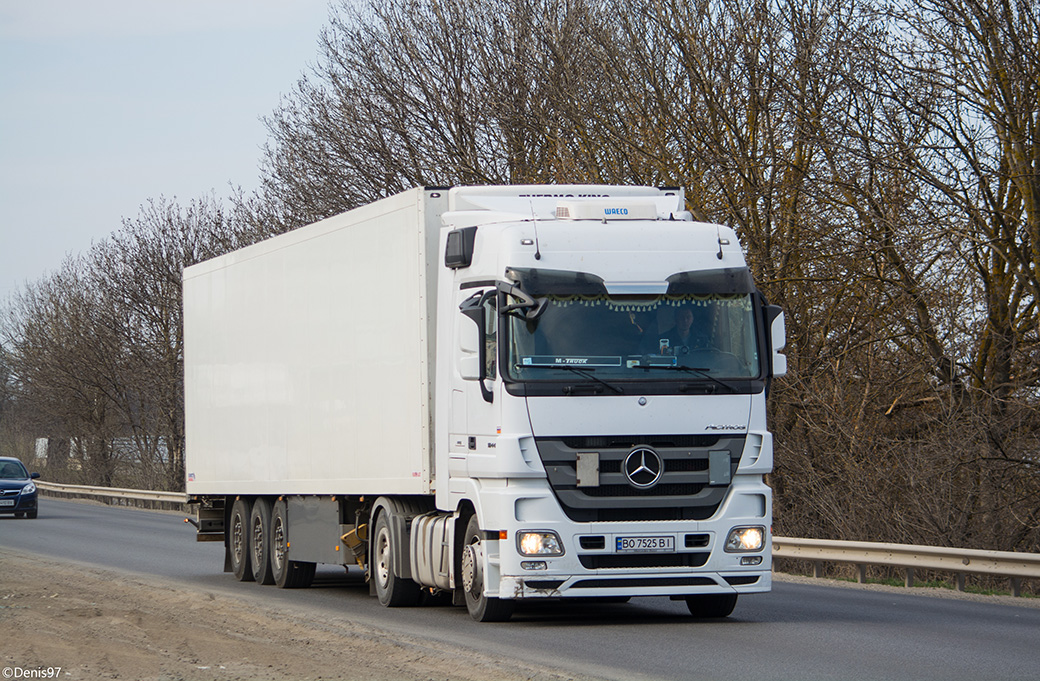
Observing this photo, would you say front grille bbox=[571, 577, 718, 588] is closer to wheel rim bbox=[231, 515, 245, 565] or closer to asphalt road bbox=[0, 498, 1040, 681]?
asphalt road bbox=[0, 498, 1040, 681]

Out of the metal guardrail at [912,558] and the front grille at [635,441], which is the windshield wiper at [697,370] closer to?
the front grille at [635,441]

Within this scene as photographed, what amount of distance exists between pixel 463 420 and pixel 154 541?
589 inches

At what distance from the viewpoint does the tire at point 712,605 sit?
1209 cm

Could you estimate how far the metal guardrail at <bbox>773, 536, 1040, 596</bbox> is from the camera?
1409 centimetres

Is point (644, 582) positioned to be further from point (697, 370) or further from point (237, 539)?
point (237, 539)

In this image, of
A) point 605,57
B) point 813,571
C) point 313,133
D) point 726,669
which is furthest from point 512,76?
point 726,669

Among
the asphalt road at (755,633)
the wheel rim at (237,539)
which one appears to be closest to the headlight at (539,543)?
the asphalt road at (755,633)

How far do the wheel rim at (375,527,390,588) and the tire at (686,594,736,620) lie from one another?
2.92 m

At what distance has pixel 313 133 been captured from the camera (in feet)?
109

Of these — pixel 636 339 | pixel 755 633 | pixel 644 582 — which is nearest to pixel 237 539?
pixel 644 582

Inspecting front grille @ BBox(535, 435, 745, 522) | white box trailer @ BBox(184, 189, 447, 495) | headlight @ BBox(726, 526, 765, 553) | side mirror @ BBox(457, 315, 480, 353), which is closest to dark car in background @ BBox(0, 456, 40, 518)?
white box trailer @ BBox(184, 189, 447, 495)

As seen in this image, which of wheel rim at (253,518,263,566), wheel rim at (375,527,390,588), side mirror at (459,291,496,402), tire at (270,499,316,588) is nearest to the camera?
side mirror at (459,291,496,402)

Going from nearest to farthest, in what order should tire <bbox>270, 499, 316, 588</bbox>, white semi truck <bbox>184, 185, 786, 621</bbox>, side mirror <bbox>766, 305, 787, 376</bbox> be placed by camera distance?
white semi truck <bbox>184, 185, 786, 621</bbox>, side mirror <bbox>766, 305, 787, 376</bbox>, tire <bbox>270, 499, 316, 588</bbox>

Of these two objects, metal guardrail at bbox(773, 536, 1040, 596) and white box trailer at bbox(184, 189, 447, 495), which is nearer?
white box trailer at bbox(184, 189, 447, 495)
